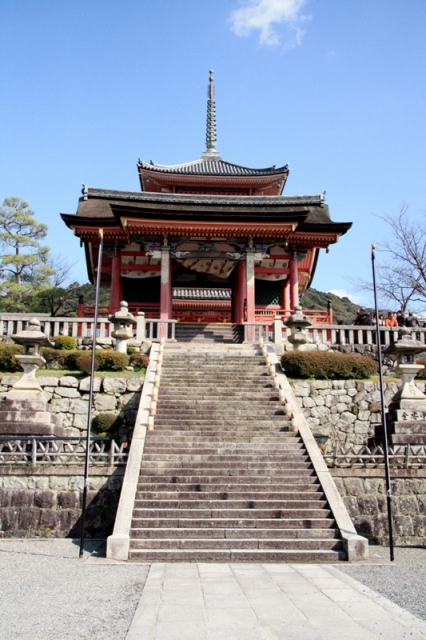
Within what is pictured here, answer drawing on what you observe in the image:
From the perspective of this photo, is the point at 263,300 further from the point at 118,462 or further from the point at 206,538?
the point at 206,538

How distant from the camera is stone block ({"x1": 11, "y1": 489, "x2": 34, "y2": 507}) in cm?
1070

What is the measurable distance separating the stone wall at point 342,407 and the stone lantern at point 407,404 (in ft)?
6.59

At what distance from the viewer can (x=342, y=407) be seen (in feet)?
51.4

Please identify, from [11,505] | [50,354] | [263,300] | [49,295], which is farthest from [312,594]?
[49,295]

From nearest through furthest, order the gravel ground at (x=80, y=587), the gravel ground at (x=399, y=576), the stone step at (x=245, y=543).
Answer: the gravel ground at (x=80, y=587), the gravel ground at (x=399, y=576), the stone step at (x=245, y=543)

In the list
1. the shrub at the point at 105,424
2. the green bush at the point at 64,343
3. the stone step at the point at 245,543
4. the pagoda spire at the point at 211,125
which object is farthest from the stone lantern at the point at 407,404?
the pagoda spire at the point at 211,125

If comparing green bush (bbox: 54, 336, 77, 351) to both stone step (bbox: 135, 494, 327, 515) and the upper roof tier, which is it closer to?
stone step (bbox: 135, 494, 327, 515)

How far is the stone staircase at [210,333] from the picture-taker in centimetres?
2113

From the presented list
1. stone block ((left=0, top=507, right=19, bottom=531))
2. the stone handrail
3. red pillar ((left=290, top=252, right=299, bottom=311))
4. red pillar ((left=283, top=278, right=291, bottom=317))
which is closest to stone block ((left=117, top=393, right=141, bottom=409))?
the stone handrail

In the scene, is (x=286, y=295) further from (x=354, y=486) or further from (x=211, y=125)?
(x=211, y=125)

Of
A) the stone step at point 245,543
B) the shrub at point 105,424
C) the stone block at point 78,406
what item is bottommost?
the stone step at point 245,543

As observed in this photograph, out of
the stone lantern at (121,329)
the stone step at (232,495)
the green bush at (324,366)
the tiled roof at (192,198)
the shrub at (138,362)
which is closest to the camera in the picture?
the stone step at (232,495)

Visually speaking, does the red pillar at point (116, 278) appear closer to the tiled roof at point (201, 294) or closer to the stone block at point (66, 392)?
the tiled roof at point (201, 294)

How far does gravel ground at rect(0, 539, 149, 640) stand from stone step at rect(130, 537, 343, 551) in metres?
0.80
